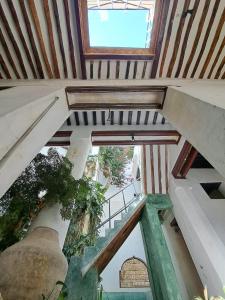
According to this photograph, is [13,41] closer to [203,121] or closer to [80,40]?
[80,40]

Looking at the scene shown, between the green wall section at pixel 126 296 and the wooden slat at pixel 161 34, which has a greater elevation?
the wooden slat at pixel 161 34

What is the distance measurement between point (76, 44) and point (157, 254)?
11.7 ft

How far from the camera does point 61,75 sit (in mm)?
3371

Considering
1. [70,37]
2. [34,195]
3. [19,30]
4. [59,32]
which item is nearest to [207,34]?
[70,37]

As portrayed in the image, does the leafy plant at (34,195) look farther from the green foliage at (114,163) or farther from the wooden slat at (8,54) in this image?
the green foliage at (114,163)

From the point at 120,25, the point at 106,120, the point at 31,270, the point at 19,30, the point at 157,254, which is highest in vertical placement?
the point at 106,120

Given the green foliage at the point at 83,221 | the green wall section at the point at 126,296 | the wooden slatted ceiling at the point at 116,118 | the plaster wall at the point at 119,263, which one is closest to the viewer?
the green foliage at the point at 83,221

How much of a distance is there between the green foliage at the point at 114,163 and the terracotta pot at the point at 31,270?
27.5ft

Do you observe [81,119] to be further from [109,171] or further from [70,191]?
[109,171]

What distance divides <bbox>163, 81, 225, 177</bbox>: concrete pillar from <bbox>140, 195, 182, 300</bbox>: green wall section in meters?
2.19

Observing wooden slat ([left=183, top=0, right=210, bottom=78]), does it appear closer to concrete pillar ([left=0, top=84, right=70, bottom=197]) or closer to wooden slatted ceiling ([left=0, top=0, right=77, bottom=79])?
wooden slatted ceiling ([left=0, top=0, right=77, bottom=79])

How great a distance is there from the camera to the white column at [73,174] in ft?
8.22

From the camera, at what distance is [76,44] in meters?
3.05

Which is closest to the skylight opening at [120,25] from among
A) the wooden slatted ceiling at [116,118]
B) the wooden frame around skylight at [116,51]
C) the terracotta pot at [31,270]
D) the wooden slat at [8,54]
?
the wooden frame around skylight at [116,51]
